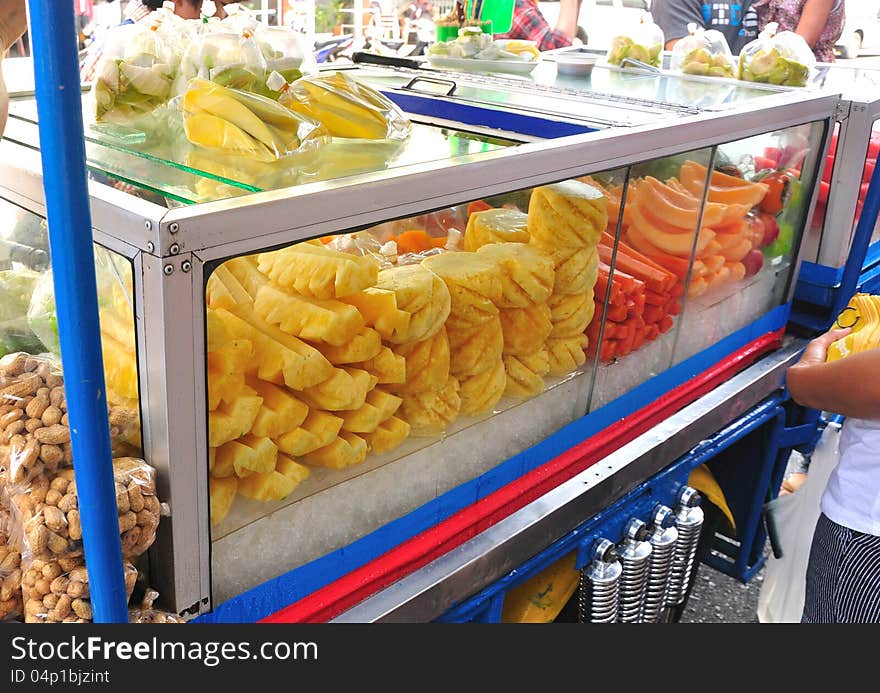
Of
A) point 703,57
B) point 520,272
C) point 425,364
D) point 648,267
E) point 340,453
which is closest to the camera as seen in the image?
point 340,453

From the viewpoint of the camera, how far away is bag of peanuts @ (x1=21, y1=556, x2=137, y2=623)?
911 mm

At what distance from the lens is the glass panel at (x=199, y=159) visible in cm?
97

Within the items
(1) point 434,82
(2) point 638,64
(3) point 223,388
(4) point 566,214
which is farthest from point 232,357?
(2) point 638,64

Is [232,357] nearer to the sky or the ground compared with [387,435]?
nearer to the sky

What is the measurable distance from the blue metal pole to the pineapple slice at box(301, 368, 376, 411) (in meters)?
0.34

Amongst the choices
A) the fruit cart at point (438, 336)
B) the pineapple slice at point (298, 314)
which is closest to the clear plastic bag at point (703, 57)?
the fruit cart at point (438, 336)

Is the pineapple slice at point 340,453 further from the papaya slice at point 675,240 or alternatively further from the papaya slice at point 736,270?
the papaya slice at point 736,270

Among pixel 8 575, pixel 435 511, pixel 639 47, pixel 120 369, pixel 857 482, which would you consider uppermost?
pixel 639 47

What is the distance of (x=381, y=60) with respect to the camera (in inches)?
89.4

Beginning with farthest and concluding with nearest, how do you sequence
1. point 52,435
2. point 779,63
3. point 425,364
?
point 779,63 → point 425,364 → point 52,435

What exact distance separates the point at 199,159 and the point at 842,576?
1.53 meters

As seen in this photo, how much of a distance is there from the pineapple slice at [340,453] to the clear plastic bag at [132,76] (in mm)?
553

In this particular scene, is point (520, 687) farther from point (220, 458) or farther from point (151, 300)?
point (151, 300)

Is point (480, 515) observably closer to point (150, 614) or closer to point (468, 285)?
point (468, 285)
